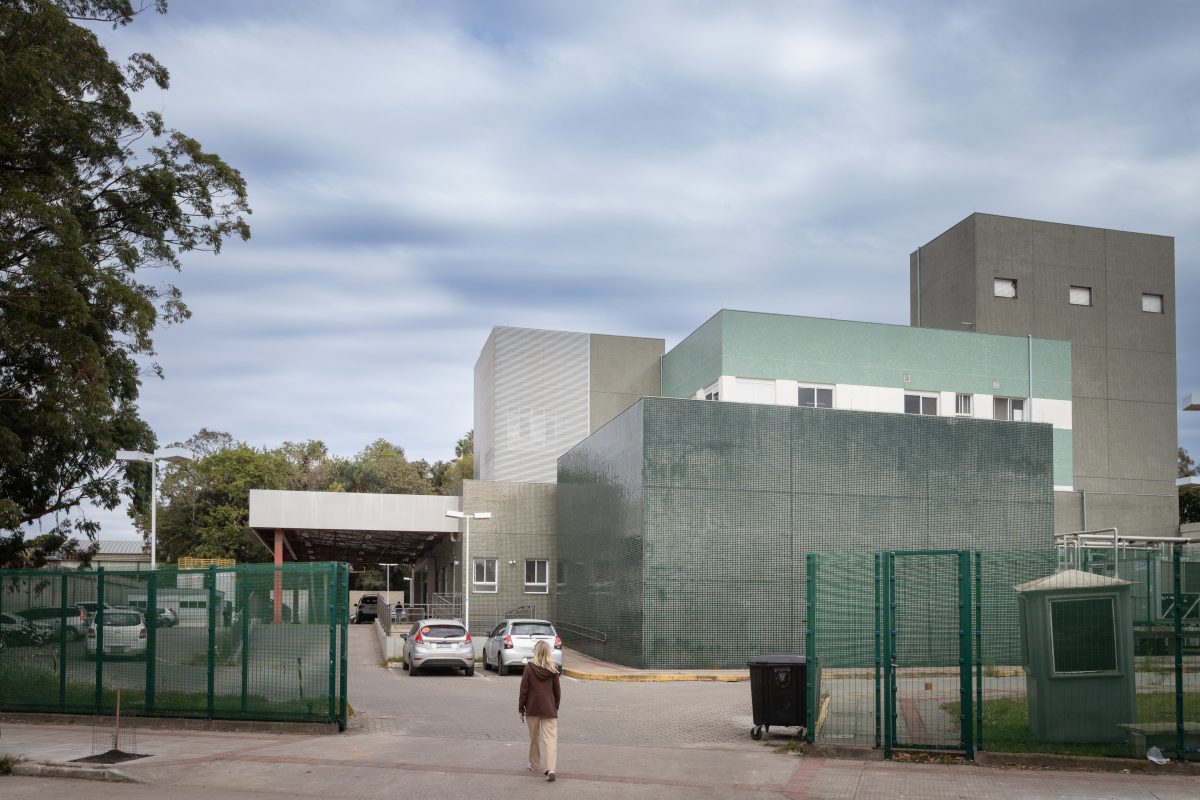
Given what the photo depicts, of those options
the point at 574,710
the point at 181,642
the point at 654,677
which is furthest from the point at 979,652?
the point at 654,677

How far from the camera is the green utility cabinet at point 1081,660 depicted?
503 inches

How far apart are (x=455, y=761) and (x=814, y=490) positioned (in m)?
18.1

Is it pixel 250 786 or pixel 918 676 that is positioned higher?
pixel 918 676

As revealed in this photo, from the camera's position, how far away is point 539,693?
12625mm

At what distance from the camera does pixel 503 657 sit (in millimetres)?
27828

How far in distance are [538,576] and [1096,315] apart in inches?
966

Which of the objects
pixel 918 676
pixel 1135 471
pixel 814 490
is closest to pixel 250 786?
pixel 918 676

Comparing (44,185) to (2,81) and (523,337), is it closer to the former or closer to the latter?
(2,81)

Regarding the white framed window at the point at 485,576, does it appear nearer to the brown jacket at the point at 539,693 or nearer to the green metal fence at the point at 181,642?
the green metal fence at the point at 181,642

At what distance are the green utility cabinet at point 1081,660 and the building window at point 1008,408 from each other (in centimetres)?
2560

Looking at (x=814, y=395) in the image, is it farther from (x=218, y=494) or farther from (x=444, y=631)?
(x=218, y=494)

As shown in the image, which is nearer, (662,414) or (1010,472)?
(662,414)

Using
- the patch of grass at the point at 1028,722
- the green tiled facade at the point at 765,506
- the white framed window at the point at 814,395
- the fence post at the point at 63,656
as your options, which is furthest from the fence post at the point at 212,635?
the white framed window at the point at 814,395

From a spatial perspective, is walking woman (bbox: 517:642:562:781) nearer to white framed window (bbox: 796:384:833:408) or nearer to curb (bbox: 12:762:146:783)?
curb (bbox: 12:762:146:783)
